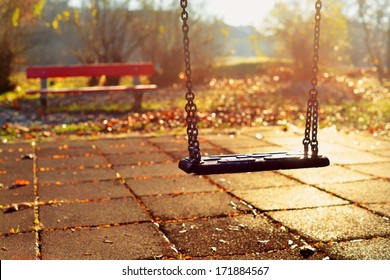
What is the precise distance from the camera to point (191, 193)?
436 cm

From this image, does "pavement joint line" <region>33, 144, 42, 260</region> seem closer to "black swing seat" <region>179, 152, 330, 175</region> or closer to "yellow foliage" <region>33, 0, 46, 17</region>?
"black swing seat" <region>179, 152, 330, 175</region>

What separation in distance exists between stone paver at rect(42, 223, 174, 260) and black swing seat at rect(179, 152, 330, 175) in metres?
0.44

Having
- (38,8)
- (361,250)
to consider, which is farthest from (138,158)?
(38,8)

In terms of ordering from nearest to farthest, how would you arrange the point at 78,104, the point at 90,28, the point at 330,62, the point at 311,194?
the point at 311,194 < the point at 78,104 < the point at 90,28 < the point at 330,62

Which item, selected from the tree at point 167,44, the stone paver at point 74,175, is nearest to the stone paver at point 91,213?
the stone paver at point 74,175

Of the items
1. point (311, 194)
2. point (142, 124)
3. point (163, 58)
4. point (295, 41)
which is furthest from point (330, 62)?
point (311, 194)

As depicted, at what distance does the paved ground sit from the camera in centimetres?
313

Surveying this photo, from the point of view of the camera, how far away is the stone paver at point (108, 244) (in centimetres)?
305

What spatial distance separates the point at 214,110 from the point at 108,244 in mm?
6689

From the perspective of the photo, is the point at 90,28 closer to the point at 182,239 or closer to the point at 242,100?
the point at 242,100

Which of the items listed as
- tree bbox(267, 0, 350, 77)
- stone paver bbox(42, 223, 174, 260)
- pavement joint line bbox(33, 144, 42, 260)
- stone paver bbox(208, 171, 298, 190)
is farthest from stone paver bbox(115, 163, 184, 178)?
tree bbox(267, 0, 350, 77)

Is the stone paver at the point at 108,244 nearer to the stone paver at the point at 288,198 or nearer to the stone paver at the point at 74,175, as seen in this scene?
the stone paver at the point at 288,198
